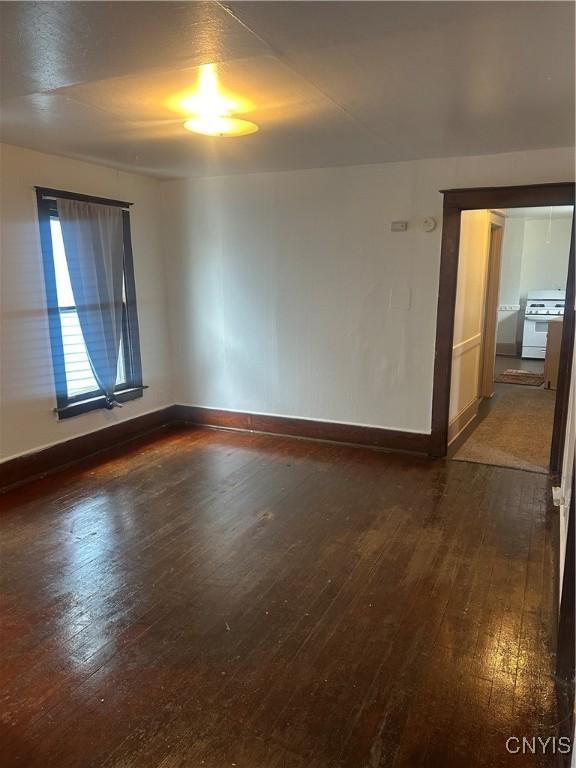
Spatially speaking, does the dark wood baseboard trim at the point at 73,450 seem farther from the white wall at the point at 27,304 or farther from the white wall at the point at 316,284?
the white wall at the point at 316,284

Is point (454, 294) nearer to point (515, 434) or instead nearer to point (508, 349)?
point (515, 434)

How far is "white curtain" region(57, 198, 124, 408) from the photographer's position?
425cm

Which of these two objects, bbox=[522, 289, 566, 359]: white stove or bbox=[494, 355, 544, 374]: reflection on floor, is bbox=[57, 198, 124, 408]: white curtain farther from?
bbox=[522, 289, 566, 359]: white stove

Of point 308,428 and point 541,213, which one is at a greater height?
point 541,213

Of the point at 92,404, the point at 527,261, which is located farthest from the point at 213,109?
the point at 527,261

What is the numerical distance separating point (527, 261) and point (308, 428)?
6.47 meters

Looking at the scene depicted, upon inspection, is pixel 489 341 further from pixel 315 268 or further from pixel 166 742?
pixel 166 742

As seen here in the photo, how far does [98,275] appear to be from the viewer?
4496 mm

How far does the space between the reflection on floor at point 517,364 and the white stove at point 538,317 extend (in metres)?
0.18

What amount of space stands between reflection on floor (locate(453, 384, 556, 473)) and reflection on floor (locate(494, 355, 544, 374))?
5.06 feet

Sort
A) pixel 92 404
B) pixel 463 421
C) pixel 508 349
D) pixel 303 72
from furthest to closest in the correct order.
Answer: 1. pixel 508 349
2. pixel 463 421
3. pixel 92 404
4. pixel 303 72

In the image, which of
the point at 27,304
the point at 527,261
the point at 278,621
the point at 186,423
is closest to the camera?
the point at 278,621

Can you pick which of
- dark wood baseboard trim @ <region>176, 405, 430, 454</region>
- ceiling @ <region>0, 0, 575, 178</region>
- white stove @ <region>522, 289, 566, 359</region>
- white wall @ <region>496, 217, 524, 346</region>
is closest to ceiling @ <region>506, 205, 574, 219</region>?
white wall @ <region>496, 217, 524, 346</region>

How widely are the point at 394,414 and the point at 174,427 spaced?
2295mm
